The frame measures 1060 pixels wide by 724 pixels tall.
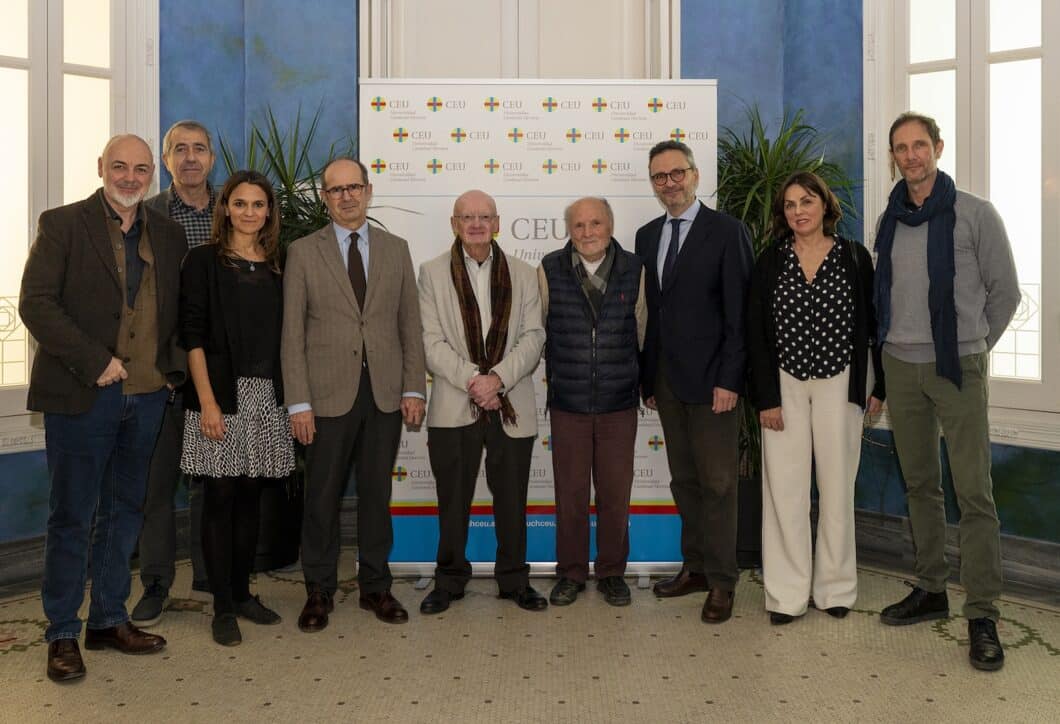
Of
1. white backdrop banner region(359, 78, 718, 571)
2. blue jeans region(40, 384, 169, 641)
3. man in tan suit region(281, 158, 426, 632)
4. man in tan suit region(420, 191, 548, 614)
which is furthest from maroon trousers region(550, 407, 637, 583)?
blue jeans region(40, 384, 169, 641)

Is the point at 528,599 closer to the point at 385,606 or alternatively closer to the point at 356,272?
the point at 385,606

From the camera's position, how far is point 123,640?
3064 mm

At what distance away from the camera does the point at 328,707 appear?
2680 mm

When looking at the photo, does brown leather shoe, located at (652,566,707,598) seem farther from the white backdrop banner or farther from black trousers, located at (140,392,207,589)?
black trousers, located at (140,392,207,589)

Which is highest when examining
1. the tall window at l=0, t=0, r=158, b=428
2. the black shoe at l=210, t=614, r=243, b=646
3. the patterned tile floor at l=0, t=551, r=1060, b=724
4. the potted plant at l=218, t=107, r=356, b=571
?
the tall window at l=0, t=0, r=158, b=428

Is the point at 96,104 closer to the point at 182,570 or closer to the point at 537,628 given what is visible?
the point at 182,570

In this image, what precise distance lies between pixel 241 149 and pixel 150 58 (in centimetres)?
61

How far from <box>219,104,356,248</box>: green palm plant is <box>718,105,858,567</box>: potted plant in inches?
70.8

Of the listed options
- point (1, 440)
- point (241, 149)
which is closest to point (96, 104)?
point (241, 149)

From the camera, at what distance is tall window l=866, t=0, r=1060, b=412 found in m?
3.90

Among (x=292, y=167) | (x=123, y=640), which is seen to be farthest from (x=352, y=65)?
(x=123, y=640)

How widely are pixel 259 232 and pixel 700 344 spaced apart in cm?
161

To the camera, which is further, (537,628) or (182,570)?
(182,570)

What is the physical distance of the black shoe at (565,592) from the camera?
3605mm
